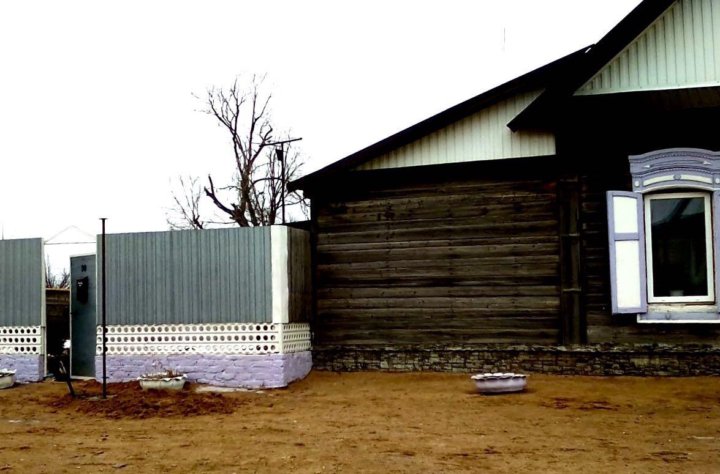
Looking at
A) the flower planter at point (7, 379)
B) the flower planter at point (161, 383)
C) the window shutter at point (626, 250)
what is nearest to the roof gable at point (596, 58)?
the window shutter at point (626, 250)

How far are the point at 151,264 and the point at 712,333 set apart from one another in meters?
9.14

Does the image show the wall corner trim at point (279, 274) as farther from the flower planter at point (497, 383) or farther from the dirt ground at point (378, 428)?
the flower planter at point (497, 383)

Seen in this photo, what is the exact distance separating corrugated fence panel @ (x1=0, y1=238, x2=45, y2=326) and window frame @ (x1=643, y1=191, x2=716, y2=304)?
34.2ft

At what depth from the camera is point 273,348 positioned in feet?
43.9

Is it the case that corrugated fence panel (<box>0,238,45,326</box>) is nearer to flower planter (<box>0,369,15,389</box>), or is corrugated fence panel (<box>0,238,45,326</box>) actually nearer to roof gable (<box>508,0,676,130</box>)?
flower planter (<box>0,369,15,389</box>)

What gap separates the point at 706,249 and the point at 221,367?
790 centimetres

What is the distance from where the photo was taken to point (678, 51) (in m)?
13.1

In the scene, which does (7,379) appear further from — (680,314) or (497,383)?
(680,314)

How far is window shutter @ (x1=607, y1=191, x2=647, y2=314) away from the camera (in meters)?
12.9

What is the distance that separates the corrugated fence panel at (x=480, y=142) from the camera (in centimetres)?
1395

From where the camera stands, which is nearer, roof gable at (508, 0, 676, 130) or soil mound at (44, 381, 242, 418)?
soil mound at (44, 381, 242, 418)

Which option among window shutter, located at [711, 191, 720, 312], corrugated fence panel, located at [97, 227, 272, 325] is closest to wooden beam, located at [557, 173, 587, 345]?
window shutter, located at [711, 191, 720, 312]

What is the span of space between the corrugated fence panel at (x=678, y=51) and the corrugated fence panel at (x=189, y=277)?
6538 mm

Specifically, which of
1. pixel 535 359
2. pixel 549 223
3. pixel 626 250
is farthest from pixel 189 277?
pixel 626 250
